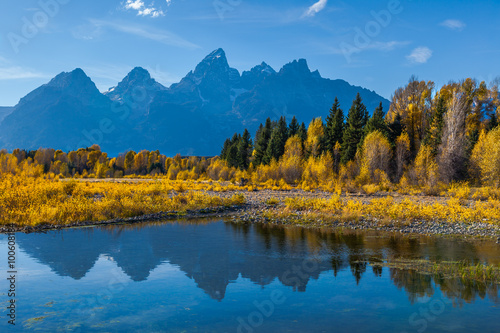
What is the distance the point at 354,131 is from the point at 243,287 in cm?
4824

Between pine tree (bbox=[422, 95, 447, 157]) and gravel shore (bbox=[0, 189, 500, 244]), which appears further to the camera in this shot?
pine tree (bbox=[422, 95, 447, 157])

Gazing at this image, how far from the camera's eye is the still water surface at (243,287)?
9.02 metres

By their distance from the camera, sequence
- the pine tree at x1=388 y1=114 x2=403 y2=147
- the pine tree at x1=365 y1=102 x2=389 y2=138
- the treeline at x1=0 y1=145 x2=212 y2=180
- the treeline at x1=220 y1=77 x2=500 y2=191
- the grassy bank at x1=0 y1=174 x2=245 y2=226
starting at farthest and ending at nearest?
the treeline at x1=0 y1=145 x2=212 y2=180
the pine tree at x1=388 y1=114 x2=403 y2=147
the pine tree at x1=365 y1=102 x2=389 y2=138
the treeline at x1=220 y1=77 x2=500 y2=191
the grassy bank at x1=0 y1=174 x2=245 y2=226

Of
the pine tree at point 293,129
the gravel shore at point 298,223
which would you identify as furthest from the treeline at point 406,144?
the gravel shore at point 298,223

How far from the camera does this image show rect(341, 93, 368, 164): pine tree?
54156mm

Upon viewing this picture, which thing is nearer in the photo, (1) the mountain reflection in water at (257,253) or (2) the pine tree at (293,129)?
(1) the mountain reflection in water at (257,253)

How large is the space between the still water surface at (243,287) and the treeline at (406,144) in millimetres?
28958

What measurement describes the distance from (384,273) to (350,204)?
47.7 feet

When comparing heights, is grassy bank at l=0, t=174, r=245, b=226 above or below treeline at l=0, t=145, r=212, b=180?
below

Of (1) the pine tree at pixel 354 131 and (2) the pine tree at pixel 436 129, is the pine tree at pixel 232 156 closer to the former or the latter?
(1) the pine tree at pixel 354 131

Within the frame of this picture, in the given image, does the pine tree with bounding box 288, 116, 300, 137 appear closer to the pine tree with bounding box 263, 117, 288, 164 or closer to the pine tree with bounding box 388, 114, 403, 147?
the pine tree with bounding box 263, 117, 288, 164

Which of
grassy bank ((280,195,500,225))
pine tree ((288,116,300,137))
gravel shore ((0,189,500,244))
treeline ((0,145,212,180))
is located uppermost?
pine tree ((288,116,300,137))

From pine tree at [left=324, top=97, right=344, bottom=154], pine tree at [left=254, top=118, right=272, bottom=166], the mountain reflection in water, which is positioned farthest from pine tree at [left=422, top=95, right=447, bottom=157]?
the mountain reflection in water

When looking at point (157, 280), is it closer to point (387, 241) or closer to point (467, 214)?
point (387, 241)
